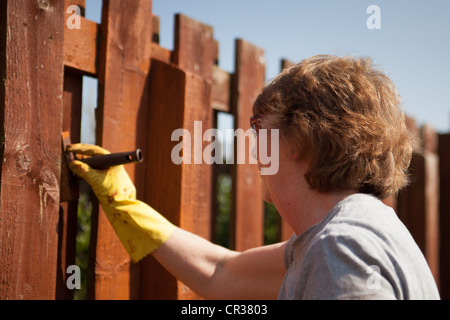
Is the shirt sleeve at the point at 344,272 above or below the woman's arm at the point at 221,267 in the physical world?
above

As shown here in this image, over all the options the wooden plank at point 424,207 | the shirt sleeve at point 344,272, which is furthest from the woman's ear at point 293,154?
the wooden plank at point 424,207

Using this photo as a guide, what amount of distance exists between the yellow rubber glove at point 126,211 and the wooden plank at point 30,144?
19 cm

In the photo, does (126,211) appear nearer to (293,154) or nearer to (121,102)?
(121,102)

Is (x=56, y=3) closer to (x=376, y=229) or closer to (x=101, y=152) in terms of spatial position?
(x=101, y=152)

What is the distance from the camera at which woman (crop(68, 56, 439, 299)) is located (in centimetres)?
123

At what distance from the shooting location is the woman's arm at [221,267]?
2.12 metres

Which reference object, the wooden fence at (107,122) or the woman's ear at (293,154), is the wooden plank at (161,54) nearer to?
the wooden fence at (107,122)

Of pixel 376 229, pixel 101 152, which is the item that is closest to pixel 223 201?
pixel 101 152

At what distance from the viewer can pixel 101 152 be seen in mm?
1927

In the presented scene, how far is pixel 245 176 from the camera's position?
9.14ft

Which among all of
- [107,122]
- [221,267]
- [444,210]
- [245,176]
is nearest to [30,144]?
[107,122]

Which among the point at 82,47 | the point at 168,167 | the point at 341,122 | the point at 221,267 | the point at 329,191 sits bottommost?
the point at 221,267

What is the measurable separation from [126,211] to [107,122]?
1.30 ft
